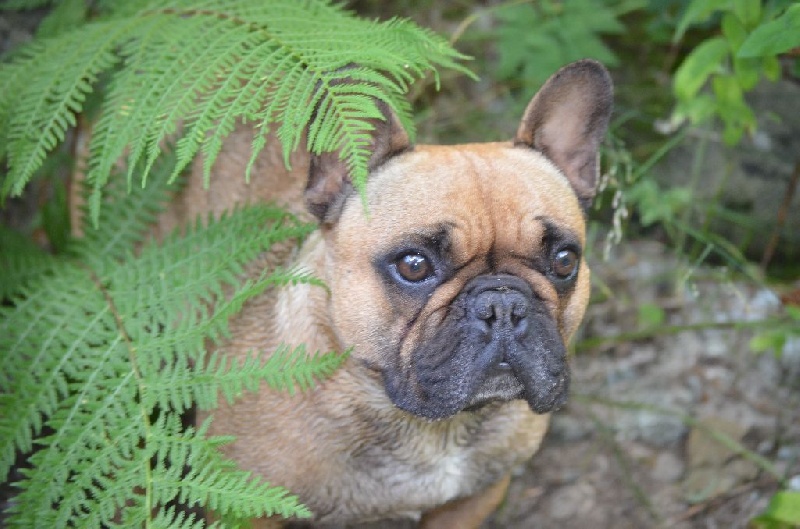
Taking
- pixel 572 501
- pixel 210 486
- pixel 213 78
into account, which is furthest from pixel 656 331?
pixel 210 486

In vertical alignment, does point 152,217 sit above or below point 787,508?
above

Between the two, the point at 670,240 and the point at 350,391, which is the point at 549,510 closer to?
the point at 350,391

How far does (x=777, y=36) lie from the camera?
2.84m

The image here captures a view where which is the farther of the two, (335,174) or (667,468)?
(667,468)

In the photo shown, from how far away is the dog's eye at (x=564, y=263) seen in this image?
9.82 ft

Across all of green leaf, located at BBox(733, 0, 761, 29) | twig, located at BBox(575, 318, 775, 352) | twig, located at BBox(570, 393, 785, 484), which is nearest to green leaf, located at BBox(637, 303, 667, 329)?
twig, located at BBox(575, 318, 775, 352)

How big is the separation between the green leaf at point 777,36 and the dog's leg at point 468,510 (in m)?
1.88

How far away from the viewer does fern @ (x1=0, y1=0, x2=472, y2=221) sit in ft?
8.64

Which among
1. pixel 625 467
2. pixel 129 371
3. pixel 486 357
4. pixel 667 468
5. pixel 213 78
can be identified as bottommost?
pixel 667 468

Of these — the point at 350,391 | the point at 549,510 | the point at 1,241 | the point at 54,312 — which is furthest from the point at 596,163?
the point at 1,241

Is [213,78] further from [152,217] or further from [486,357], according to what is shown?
[486,357]

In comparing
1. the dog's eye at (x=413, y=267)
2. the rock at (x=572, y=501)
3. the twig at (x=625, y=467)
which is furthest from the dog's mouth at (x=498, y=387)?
the twig at (x=625, y=467)

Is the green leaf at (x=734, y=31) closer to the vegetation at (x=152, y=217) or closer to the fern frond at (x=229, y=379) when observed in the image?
the vegetation at (x=152, y=217)

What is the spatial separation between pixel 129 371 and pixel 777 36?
232 cm
